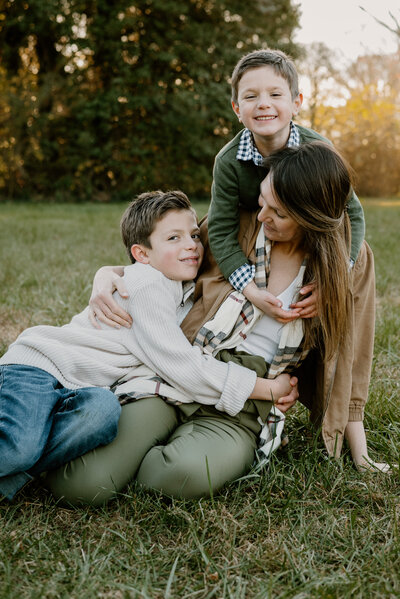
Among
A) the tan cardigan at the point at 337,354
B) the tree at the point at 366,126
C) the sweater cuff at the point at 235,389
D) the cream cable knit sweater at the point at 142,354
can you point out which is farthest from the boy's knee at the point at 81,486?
the tree at the point at 366,126

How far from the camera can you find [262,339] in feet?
6.92

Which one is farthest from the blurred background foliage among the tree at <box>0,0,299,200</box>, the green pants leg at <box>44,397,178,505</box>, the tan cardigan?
the green pants leg at <box>44,397,178,505</box>

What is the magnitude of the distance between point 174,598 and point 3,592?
413mm

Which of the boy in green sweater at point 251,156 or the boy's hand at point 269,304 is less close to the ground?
the boy in green sweater at point 251,156

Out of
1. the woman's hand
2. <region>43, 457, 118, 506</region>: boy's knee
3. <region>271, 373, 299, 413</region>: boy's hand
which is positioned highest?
the woman's hand

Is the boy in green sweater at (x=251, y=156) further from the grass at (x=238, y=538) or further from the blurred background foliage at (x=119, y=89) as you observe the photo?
the blurred background foliage at (x=119, y=89)

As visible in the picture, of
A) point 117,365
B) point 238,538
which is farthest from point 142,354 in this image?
point 238,538

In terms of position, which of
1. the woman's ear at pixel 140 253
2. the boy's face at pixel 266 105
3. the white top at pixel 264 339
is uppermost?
the boy's face at pixel 266 105

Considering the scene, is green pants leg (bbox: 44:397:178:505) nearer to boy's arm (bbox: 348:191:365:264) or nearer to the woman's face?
the woman's face

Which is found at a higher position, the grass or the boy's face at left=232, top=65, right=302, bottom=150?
the boy's face at left=232, top=65, right=302, bottom=150

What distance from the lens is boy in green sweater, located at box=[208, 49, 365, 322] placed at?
6.87ft

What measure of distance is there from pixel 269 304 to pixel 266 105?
74cm

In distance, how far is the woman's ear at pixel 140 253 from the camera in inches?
88.0

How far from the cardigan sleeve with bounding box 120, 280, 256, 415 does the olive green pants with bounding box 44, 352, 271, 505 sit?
0.28 ft
